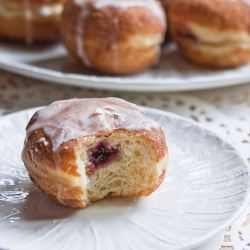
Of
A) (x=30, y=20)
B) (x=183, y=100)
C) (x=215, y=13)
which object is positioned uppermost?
(x=215, y=13)

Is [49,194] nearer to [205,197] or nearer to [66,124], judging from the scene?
[66,124]

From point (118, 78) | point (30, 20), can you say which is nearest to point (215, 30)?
point (118, 78)

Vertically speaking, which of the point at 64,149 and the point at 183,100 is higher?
the point at 64,149

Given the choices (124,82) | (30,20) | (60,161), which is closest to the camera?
(60,161)

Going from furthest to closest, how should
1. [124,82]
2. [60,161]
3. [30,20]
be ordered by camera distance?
[30,20]
[124,82]
[60,161]

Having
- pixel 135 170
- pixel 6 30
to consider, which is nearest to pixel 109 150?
pixel 135 170

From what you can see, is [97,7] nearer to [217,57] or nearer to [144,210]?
[217,57]

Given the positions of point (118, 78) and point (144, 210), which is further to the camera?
point (118, 78)
